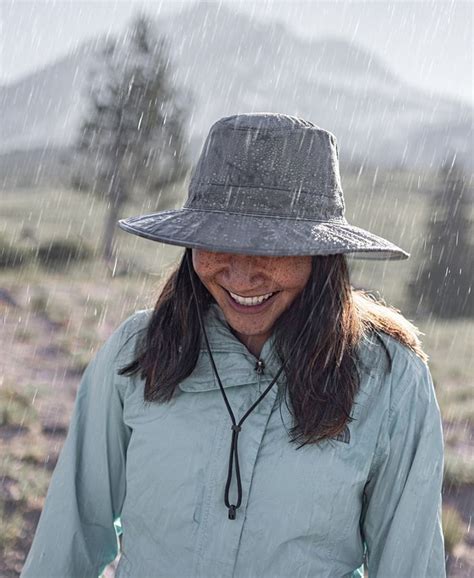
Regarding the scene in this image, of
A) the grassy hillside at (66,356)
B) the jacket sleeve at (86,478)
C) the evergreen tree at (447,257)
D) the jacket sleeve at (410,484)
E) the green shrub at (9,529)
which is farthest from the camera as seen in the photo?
the evergreen tree at (447,257)

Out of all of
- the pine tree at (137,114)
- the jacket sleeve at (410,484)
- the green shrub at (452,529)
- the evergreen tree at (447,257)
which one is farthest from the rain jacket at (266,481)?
the pine tree at (137,114)

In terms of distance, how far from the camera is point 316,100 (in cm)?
19538

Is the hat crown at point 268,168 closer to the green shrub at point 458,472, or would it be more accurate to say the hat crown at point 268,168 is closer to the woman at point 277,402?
the woman at point 277,402

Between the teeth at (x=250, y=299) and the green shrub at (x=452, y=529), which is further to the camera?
the green shrub at (x=452, y=529)

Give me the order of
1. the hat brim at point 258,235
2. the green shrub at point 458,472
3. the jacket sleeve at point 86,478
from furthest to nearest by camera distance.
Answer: the green shrub at point 458,472, the jacket sleeve at point 86,478, the hat brim at point 258,235

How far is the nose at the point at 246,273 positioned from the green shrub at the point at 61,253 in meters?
15.9

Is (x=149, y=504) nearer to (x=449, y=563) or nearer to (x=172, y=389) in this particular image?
(x=172, y=389)

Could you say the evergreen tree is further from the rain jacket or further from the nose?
the nose

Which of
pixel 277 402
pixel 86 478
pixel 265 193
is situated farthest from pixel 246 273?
pixel 86 478

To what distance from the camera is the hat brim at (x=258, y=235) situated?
168 centimetres

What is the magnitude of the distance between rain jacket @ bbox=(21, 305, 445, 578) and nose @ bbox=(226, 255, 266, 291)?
0.68ft

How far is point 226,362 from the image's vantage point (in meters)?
1.95

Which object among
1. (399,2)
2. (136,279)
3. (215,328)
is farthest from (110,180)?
(399,2)

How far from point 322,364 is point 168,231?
467 mm
